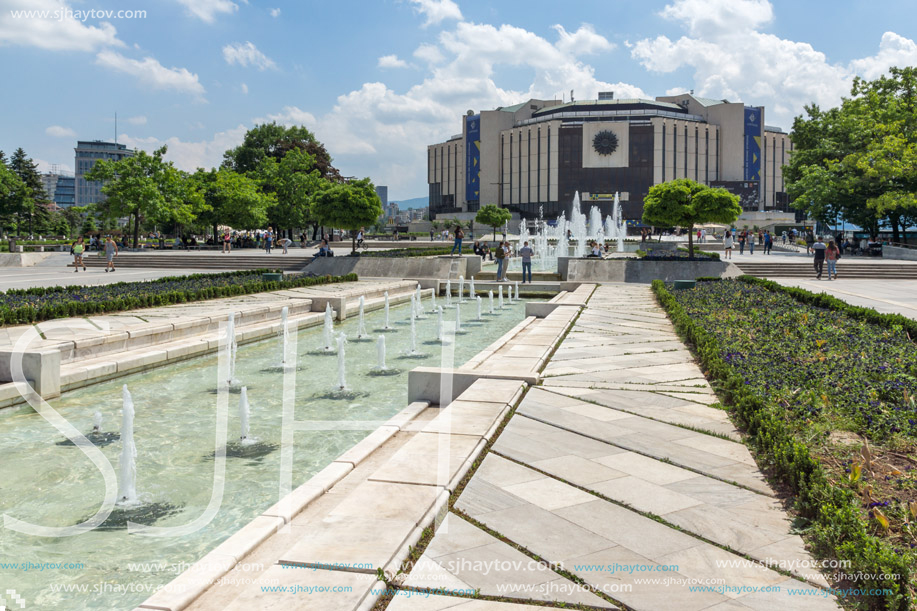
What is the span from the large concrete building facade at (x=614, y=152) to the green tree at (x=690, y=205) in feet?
202

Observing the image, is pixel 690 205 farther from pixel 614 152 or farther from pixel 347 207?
pixel 614 152

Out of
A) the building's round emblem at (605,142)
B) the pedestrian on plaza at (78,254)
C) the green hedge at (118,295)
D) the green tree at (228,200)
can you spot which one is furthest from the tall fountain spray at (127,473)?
the building's round emblem at (605,142)

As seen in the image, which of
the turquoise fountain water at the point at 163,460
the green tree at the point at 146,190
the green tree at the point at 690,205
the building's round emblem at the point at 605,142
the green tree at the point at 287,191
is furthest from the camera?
the building's round emblem at the point at 605,142

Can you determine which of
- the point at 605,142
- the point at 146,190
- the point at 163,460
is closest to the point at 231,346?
the point at 163,460

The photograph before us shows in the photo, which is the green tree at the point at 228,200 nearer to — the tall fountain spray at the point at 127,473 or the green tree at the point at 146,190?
the green tree at the point at 146,190

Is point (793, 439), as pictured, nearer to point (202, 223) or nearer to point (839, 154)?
point (839, 154)

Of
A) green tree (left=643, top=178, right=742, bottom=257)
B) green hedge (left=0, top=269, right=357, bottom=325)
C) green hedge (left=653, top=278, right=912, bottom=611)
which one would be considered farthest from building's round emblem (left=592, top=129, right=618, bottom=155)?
green hedge (left=653, top=278, right=912, bottom=611)

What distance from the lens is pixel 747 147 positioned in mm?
89750

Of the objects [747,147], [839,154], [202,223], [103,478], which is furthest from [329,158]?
[103,478]

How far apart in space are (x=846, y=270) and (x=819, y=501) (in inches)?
1114

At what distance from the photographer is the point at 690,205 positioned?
80.8ft

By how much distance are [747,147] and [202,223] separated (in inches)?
2874

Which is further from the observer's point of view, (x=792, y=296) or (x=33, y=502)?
(x=792, y=296)

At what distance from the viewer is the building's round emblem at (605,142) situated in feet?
280
